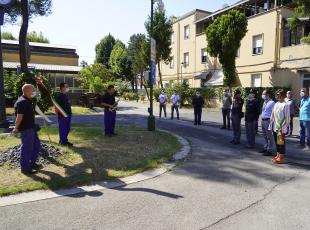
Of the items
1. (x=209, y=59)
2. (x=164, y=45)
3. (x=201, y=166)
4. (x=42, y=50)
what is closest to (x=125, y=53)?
(x=42, y=50)

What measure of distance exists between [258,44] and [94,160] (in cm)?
2377

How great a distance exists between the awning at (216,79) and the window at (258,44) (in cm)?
403

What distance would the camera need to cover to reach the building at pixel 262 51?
2398cm

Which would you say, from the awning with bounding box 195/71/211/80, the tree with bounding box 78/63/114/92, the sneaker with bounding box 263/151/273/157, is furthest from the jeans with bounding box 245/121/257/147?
the tree with bounding box 78/63/114/92

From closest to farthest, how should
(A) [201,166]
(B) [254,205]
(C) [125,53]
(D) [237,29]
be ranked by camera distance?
(B) [254,205] → (A) [201,166] → (D) [237,29] → (C) [125,53]

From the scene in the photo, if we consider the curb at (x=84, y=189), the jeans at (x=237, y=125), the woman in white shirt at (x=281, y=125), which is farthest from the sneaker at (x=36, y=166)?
the jeans at (x=237, y=125)

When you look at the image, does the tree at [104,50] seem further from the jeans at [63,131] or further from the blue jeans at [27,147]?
the blue jeans at [27,147]

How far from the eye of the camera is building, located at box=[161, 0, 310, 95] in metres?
24.0

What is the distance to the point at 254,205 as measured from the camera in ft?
16.6

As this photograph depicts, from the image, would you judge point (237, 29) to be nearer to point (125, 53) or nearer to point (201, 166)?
point (201, 166)

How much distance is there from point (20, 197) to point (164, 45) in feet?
106

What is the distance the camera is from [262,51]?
89.4ft

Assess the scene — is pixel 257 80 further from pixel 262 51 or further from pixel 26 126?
pixel 26 126

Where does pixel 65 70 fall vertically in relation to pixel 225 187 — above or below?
above
